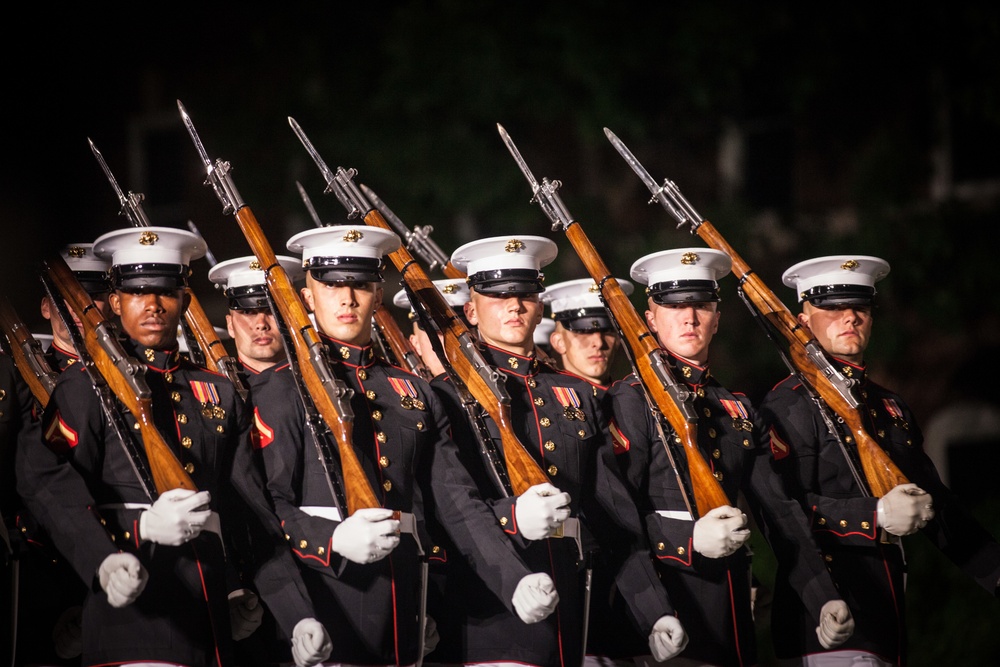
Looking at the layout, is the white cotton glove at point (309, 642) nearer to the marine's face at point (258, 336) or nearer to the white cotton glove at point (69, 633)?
the white cotton glove at point (69, 633)

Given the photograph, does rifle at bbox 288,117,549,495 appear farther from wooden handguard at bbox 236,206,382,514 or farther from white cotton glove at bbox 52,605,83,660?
white cotton glove at bbox 52,605,83,660

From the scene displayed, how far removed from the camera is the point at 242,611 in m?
5.64

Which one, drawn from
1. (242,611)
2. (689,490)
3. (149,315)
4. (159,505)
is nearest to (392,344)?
(689,490)

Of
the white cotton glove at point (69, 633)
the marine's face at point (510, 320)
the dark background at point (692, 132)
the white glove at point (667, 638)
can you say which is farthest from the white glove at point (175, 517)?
the dark background at point (692, 132)

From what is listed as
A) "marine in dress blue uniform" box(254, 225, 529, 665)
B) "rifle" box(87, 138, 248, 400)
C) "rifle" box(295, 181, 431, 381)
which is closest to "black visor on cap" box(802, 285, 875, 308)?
"rifle" box(295, 181, 431, 381)

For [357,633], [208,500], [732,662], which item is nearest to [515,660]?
[357,633]

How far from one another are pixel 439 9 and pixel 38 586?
33.0 feet

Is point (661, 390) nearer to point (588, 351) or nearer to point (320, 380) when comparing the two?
point (588, 351)

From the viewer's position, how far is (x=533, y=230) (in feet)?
49.7

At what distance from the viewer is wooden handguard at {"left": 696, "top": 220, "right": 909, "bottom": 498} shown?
6.64 meters

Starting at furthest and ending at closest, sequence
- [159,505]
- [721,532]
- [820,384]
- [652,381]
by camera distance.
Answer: [820,384], [652,381], [721,532], [159,505]

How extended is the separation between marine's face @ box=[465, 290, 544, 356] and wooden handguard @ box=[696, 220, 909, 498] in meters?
1.47

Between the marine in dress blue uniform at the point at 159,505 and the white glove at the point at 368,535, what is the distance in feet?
1.02

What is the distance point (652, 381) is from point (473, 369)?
96 cm
